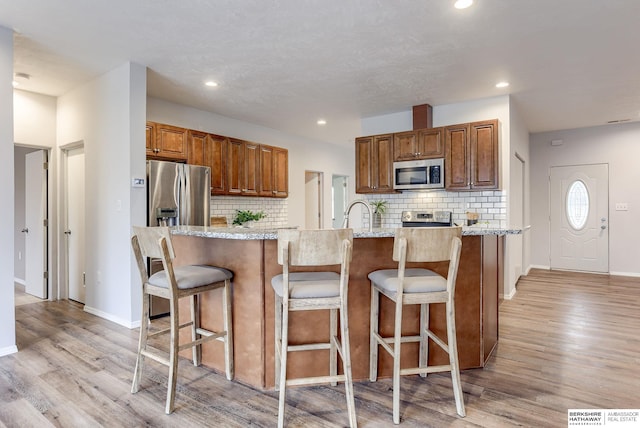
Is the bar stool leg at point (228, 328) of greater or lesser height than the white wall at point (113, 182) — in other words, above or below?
below

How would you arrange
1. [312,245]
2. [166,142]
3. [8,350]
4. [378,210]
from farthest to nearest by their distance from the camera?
[378,210]
[166,142]
[8,350]
[312,245]

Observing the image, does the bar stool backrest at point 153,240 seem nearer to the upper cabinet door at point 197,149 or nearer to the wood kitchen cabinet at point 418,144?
the upper cabinet door at point 197,149

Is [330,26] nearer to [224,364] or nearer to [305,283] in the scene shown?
[305,283]

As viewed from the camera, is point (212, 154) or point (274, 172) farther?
point (274, 172)

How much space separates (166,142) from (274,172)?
6.59ft

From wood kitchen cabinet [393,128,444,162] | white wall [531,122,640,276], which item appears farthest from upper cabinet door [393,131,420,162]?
white wall [531,122,640,276]

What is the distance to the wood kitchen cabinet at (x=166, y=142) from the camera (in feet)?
13.9

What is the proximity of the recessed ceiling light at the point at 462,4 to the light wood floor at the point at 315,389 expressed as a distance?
2.66 meters

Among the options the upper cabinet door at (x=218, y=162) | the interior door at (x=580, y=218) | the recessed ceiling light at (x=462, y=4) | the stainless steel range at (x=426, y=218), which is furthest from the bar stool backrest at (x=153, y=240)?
the interior door at (x=580, y=218)

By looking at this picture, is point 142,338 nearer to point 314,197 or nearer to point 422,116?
point 422,116

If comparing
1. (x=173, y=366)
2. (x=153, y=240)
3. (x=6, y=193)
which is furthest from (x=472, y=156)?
(x=6, y=193)

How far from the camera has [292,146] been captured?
23.2ft

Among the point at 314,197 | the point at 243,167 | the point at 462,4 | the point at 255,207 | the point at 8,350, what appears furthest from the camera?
the point at 314,197

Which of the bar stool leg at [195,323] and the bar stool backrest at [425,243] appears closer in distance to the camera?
the bar stool backrest at [425,243]
